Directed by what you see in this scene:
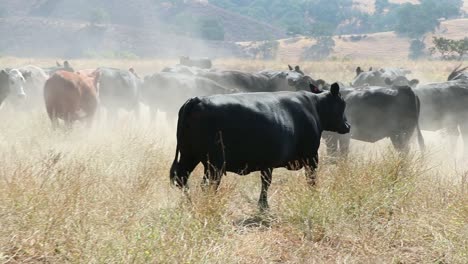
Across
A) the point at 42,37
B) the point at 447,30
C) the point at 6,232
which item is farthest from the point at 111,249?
the point at 447,30

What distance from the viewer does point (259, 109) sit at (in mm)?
6258

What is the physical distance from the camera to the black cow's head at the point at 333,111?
7.58 metres

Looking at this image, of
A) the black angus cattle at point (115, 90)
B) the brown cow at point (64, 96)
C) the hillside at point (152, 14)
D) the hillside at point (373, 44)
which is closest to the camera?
the brown cow at point (64, 96)

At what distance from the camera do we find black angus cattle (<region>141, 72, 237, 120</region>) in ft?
43.8

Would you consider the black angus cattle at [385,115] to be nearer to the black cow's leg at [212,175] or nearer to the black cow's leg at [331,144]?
the black cow's leg at [331,144]

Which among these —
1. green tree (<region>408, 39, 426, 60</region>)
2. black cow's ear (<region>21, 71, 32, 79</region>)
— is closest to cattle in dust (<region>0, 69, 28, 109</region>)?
black cow's ear (<region>21, 71, 32, 79</region>)

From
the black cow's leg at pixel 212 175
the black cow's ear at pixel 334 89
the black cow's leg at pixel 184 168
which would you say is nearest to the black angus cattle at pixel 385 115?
the black cow's ear at pixel 334 89

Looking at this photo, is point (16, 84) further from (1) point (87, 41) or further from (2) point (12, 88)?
(1) point (87, 41)

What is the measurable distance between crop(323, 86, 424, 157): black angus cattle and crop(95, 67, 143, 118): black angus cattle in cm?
673

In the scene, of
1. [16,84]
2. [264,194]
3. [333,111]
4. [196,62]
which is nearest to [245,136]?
[264,194]

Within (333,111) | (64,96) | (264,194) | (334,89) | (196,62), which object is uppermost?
(334,89)

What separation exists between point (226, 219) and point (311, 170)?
6.05ft

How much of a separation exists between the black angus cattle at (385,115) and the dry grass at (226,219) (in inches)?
127

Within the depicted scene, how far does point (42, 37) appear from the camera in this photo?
415ft
